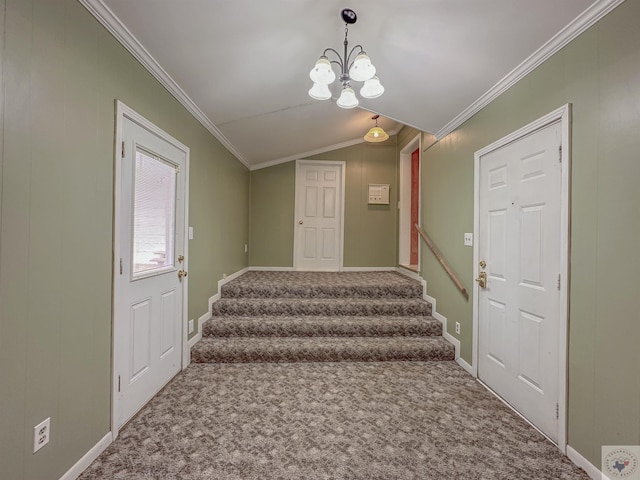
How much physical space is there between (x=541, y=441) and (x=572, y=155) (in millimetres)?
1732

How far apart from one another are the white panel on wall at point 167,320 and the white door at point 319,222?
281cm

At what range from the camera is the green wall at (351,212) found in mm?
5039

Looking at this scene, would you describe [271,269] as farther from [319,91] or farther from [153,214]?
[319,91]

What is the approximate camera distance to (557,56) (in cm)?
168

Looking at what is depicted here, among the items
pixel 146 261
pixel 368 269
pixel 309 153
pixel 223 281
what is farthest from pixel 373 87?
pixel 368 269

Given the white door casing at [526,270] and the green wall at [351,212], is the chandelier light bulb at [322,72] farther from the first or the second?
the green wall at [351,212]

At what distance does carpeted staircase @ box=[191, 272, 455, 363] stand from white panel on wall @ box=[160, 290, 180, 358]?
0.40 m

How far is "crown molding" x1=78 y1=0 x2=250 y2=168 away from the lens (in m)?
1.46

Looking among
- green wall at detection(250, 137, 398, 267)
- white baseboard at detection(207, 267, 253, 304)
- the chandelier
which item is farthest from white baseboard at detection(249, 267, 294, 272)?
the chandelier

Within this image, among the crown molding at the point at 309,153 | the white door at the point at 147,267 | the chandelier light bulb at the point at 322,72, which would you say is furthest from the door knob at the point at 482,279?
the crown molding at the point at 309,153

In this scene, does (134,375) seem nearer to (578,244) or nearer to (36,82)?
(36,82)

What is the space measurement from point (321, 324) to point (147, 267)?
1.79 meters

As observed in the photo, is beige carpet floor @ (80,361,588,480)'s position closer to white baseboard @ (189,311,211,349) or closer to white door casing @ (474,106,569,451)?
white door casing @ (474,106,569,451)

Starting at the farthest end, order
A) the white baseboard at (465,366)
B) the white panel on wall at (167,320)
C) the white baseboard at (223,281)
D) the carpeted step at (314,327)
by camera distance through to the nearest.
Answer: the white baseboard at (223,281) → the carpeted step at (314,327) → the white baseboard at (465,366) → the white panel on wall at (167,320)
